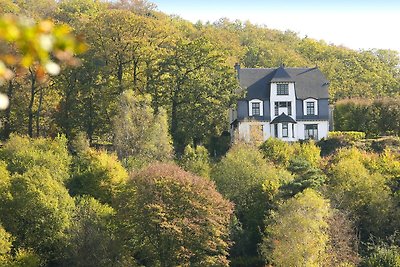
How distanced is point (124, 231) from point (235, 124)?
19076 millimetres

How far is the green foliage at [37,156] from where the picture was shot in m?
34.5

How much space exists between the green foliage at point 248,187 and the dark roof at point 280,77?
10.8 m

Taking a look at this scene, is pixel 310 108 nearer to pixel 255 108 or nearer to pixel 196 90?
pixel 255 108

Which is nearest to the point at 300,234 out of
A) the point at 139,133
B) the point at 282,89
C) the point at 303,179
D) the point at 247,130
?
the point at 303,179

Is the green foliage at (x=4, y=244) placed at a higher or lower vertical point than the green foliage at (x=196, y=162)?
lower

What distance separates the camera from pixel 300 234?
2781cm

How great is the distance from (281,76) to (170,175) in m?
20.2

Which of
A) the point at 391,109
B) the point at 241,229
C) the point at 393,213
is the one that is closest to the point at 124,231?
the point at 241,229

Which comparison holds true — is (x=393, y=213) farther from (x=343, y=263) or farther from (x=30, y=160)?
(x=30, y=160)

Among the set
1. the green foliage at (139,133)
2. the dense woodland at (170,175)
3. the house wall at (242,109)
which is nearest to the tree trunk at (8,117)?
the dense woodland at (170,175)

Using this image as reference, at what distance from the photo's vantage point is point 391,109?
48000 millimetres

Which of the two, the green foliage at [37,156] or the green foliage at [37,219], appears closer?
the green foliage at [37,219]

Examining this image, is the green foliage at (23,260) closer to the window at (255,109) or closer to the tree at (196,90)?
the tree at (196,90)

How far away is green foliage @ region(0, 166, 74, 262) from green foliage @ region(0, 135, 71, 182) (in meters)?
2.87
